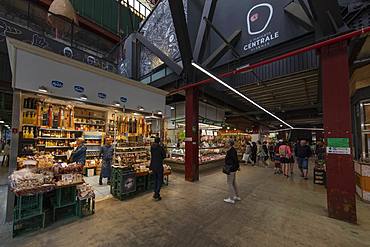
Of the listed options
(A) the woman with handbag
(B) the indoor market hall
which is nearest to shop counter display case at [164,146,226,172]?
(B) the indoor market hall

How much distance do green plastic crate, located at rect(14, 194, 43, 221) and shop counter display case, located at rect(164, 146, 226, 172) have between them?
620cm

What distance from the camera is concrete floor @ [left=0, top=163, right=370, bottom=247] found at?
308cm

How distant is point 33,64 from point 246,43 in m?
7.09

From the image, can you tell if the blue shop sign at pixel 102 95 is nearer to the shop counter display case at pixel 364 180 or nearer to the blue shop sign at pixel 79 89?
the blue shop sign at pixel 79 89

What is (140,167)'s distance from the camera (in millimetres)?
5934

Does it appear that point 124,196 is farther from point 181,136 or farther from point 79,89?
point 181,136

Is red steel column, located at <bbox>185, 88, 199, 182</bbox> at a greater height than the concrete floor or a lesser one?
greater

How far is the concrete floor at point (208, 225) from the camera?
3080mm

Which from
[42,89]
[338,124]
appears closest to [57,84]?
[42,89]

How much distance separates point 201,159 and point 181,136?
6.92 ft

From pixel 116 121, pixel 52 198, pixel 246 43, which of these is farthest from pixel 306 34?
pixel 52 198

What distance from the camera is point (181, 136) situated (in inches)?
439

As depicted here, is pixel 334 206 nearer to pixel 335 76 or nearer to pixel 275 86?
pixel 335 76

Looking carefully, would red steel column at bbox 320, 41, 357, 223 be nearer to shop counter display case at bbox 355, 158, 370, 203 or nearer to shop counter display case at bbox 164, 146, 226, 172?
shop counter display case at bbox 355, 158, 370, 203
